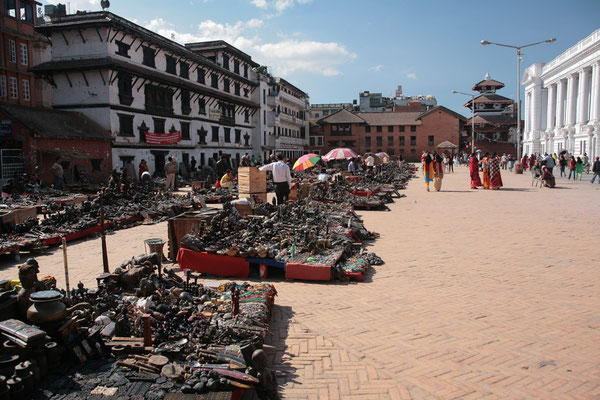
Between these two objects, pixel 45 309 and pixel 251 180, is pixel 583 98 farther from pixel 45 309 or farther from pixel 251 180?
pixel 45 309

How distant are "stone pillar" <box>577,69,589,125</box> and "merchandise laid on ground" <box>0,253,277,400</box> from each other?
158ft

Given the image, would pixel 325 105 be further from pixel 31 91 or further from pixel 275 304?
pixel 275 304

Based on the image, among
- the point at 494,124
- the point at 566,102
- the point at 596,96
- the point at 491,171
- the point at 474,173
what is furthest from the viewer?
the point at 494,124

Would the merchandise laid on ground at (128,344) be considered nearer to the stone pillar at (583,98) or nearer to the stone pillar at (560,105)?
the stone pillar at (583,98)

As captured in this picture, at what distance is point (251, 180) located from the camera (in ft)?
49.4

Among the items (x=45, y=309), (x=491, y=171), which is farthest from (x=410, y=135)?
(x=45, y=309)

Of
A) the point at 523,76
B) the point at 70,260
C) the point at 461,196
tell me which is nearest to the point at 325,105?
the point at 523,76

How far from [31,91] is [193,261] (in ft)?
108

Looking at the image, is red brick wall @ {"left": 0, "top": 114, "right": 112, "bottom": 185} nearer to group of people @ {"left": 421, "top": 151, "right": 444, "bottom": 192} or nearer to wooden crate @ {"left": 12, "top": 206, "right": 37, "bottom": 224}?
wooden crate @ {"left": 12, "top": 206, "right": 37, "bottom": 224}

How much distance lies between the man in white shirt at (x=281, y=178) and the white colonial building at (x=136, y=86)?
1947cm

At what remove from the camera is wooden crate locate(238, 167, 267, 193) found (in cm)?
1503

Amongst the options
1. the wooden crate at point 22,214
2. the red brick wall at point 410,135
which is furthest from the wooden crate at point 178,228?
the red brick wall at point 410,135

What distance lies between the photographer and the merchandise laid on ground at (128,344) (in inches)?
157

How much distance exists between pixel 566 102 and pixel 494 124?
23823 mm
